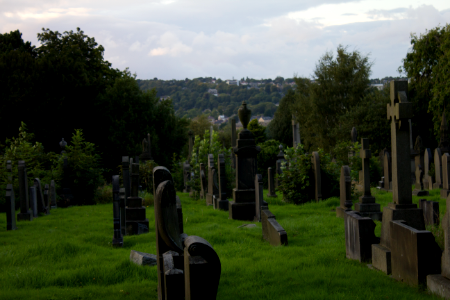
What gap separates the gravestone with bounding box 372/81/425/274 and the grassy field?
2.78 ft

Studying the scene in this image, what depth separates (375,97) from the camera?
3422 centimetres

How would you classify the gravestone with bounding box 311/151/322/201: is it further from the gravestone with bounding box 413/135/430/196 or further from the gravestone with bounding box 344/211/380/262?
the gravestone with bounding box 344/211/380/262

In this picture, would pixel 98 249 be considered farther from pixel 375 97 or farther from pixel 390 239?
pixel 375 97

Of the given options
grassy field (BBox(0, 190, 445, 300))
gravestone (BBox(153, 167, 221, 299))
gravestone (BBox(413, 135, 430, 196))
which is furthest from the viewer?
gravestone (BBox(413, 135, 430, 196))

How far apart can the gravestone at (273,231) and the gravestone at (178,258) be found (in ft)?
11.2

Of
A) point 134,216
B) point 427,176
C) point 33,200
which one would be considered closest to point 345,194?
point 134,216

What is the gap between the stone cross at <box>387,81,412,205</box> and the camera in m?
6.28

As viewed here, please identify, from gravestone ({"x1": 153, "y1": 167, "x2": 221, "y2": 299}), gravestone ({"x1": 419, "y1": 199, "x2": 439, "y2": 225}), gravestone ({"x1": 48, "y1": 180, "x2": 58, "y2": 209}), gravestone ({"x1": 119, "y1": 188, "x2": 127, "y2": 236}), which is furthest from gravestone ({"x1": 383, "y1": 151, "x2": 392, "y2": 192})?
gravestone ({"x1": 48, "y1": 180, "x2": 58, "y2": 209})

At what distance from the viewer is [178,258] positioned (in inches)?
158

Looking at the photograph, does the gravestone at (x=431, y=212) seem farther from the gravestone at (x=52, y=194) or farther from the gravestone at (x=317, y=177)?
the gravestone at (x=52, y=194)

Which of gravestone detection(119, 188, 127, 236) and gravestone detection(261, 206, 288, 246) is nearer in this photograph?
gravestone detection(261, 206, 288, 246)

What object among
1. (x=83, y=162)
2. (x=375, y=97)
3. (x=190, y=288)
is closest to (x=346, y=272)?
(x=190, y=288)

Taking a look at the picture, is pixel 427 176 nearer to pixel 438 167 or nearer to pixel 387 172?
pixel 438 167

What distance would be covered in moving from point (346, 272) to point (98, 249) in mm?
4520
